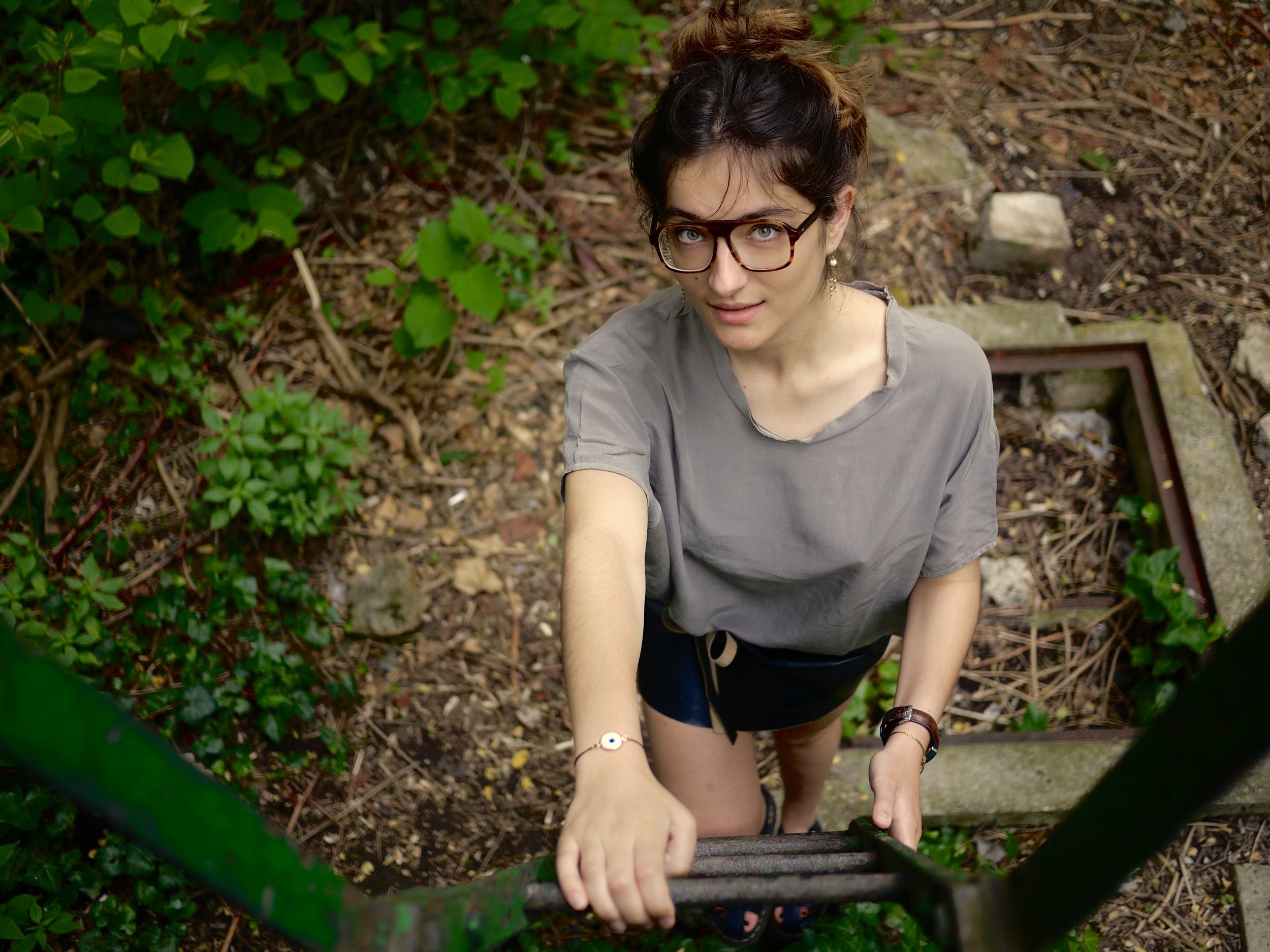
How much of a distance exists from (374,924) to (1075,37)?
5061 mm

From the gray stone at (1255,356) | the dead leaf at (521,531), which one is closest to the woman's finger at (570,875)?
the dead leaf at (521,531)

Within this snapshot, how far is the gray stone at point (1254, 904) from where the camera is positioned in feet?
7.98

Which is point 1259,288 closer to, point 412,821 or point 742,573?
point 742,573

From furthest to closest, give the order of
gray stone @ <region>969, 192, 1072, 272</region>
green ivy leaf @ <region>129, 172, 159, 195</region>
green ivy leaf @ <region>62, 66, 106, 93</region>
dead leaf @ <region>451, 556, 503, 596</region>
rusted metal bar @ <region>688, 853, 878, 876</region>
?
gray stone @ <region>969, 192, 1072, 272</region>
dead leaf @ <region>451, 556, 503, 596</region>
green ivy leaf @ <region>129, 172, 159, 195</region>
green ivy leaf @ <region>62, 66, 106, 93</region>
rusted metal bar @ <region>688, 853, 878, 876</region>

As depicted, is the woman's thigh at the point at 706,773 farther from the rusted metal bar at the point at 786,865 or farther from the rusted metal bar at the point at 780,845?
the rusted metal bar at the point at 786,865

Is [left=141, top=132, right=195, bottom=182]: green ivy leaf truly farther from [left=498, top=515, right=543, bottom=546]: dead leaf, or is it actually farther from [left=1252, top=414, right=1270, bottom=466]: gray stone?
[left=1252, top=414, right=1270, bottom=466]: gray stone

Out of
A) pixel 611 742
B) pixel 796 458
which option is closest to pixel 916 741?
pixel 796 458

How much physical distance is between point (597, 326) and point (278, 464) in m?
1.40

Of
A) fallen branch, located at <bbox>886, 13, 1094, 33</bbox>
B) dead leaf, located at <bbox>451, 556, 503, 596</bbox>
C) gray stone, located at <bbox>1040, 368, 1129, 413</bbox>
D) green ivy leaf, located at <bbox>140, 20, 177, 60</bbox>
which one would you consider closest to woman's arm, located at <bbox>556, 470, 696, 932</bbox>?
dead leaf, located at <bbox>451, 556, 503, 596</bbox>

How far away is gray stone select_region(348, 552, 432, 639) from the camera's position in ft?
9.62

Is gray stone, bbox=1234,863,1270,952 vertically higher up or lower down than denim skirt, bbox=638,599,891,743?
lower down

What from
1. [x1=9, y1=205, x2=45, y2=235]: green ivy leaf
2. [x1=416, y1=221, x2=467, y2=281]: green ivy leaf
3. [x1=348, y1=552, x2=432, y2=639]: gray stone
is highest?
[x1=9, y1=205, x2=45, y2=235]: green ivy leaf

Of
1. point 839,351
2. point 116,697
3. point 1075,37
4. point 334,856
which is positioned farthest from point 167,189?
point 1075,37

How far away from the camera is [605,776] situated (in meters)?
1.22
